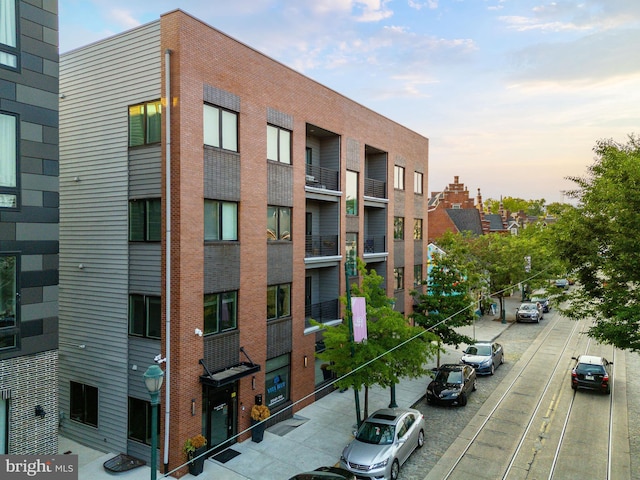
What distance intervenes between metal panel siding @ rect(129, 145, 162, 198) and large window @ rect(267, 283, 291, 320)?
234 inches

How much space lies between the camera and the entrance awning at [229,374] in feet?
44.7

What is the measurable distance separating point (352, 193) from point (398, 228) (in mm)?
6198

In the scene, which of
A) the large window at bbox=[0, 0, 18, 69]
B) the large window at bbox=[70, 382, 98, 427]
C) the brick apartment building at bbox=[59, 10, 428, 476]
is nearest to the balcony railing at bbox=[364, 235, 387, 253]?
the brick apartment building at bbox=[59, 10, 428, 476]

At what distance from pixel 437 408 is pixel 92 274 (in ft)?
48.6

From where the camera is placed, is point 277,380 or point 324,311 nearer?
point 277,380

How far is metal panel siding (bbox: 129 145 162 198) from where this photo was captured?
45.5ft

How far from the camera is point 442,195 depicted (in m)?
65.9

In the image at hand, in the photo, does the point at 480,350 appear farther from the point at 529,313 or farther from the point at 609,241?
the point at 529,313

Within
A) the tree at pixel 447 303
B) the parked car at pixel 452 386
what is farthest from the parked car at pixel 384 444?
the tree at pixel 447 303

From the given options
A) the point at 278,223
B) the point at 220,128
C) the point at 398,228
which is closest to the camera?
the point at 220,128

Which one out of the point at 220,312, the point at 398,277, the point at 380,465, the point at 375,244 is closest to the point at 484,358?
the point at 398,277

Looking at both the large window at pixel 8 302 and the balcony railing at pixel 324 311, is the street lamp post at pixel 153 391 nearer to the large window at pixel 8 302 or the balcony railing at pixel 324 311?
the large window at pixel 8 302

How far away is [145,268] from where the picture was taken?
14.1m

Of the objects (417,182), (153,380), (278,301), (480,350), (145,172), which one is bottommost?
(480,350)
